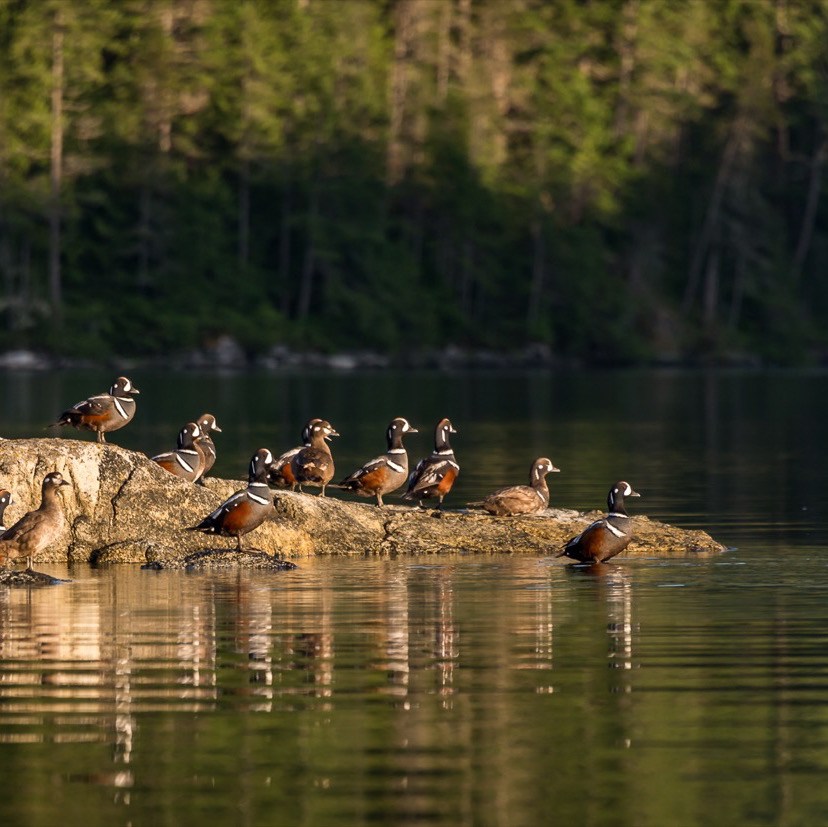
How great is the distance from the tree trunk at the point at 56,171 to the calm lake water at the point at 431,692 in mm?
72390

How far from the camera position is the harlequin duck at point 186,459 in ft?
73.2

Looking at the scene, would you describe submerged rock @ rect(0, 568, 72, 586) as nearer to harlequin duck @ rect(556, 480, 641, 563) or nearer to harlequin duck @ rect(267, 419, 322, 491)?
harlequin duck @ rect(556, 480, 641, 563)

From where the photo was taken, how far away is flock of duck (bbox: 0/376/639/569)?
62.3 ft

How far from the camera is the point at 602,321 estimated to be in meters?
113

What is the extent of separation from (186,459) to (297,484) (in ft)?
4.38

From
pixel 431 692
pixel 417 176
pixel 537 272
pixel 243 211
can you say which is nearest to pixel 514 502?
pixel 431 692

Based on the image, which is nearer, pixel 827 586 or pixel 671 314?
pixel 827 586

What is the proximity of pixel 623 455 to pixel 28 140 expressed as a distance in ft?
206

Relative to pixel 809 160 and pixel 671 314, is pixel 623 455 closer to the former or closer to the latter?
pixel 671 314

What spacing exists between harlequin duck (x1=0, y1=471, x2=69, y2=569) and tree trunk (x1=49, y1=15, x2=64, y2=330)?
76.1 meters

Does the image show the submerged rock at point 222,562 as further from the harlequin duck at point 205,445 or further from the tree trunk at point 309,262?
the tree trunk at point 309,262

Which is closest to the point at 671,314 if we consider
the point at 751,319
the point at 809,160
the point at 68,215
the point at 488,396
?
the point at 751,319

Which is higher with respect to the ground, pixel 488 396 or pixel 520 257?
pixel 520 257

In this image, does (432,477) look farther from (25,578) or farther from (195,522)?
(25,578)
